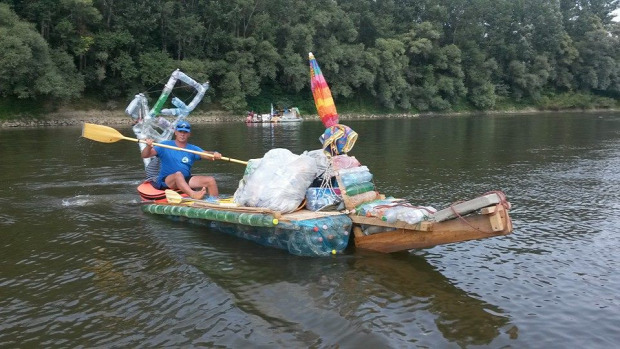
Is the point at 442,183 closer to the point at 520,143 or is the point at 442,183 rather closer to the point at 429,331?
the point at 429,331

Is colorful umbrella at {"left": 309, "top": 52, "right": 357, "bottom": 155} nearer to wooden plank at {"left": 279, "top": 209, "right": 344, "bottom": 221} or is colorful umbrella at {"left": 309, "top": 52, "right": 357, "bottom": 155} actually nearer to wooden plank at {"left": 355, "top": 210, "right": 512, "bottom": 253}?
wooden plank at {"left": 279, "top": 209, "right": 344, "bottom": 221}

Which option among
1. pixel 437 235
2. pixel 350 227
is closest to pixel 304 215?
pixel 350 227

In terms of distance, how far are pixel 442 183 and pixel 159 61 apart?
37.8m

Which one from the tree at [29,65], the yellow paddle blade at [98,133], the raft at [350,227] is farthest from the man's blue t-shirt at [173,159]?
the tree at [29,65]

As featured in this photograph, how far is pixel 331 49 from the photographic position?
54312 millimetres

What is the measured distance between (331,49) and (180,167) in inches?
1803

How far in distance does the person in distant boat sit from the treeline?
30.4 meters

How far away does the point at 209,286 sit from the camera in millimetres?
6750

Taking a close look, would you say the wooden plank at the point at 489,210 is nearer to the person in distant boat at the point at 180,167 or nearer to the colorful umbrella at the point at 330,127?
the colorful umbrella at the point at 330,127

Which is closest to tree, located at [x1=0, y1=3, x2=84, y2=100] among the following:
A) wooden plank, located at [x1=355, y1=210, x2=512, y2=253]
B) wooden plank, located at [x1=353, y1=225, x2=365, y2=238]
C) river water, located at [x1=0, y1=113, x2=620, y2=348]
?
river water, located at [x1=0, y1=113, x2=620, y2=348]

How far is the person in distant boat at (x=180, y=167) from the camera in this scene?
1044 centimetres

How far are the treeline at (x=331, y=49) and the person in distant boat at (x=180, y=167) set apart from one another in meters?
30.4

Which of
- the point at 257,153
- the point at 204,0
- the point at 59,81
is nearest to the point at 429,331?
the point at 257,153

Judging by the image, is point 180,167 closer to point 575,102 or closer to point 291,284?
point 291,284
